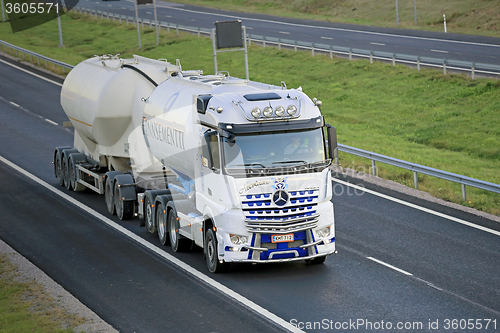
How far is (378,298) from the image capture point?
11.8 metres

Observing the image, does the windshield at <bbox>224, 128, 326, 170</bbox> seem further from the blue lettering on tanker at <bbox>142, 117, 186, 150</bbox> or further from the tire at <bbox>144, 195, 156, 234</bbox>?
the tire at <bbox>144, 195, 156, 234</bbox>

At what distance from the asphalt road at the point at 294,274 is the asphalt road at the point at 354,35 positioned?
2523 centimetres

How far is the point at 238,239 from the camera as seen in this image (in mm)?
12844

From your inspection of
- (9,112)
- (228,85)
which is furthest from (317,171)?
(9,112)

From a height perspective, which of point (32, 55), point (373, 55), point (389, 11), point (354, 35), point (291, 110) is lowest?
point (373, 55)

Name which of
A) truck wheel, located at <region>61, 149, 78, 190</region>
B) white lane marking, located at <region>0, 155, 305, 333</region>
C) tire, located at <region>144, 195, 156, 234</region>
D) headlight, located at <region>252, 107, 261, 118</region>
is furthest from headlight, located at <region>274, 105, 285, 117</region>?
truck wheel, located at <region>61, 149, 78, 190</region>

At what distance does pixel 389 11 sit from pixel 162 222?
2169 inches

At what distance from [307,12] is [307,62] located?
105 ft

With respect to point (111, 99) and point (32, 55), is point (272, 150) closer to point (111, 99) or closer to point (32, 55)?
point (111, 99)

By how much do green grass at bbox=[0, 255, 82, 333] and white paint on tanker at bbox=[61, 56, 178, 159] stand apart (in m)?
5.87

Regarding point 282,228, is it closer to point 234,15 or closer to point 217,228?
point 217,228

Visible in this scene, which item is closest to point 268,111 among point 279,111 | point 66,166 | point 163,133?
point 279,111

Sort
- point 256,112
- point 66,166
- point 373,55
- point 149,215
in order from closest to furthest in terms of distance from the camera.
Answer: point 256,112, point 149,215, point 66,166, point 373,55

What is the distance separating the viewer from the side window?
42.3ft
